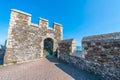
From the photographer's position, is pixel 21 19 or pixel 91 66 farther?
pixel 21 19

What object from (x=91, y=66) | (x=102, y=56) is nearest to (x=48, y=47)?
(x=91, y=66)

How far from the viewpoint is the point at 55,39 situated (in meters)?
11.7

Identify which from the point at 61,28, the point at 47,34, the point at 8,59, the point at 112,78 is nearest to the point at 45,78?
the point at 112,78

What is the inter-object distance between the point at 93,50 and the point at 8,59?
719 centimetres

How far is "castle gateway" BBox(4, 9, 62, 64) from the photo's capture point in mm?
8406

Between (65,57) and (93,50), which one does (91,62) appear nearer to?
(93,50)

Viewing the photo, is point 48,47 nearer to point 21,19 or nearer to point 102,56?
point 21,19

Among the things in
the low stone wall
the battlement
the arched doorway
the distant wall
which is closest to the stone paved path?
the low stone wall

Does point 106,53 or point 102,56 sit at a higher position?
point 106,53

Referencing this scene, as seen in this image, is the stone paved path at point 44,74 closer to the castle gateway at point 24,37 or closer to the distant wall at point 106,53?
the distant wall at point 106,53

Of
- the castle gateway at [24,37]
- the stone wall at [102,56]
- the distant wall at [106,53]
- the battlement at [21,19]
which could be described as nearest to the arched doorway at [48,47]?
the castle gateway at [24,37]

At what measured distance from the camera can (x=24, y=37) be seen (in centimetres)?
916

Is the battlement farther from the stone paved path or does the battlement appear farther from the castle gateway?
the stone paved path

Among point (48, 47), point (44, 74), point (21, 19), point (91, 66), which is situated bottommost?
point (44, 74)
